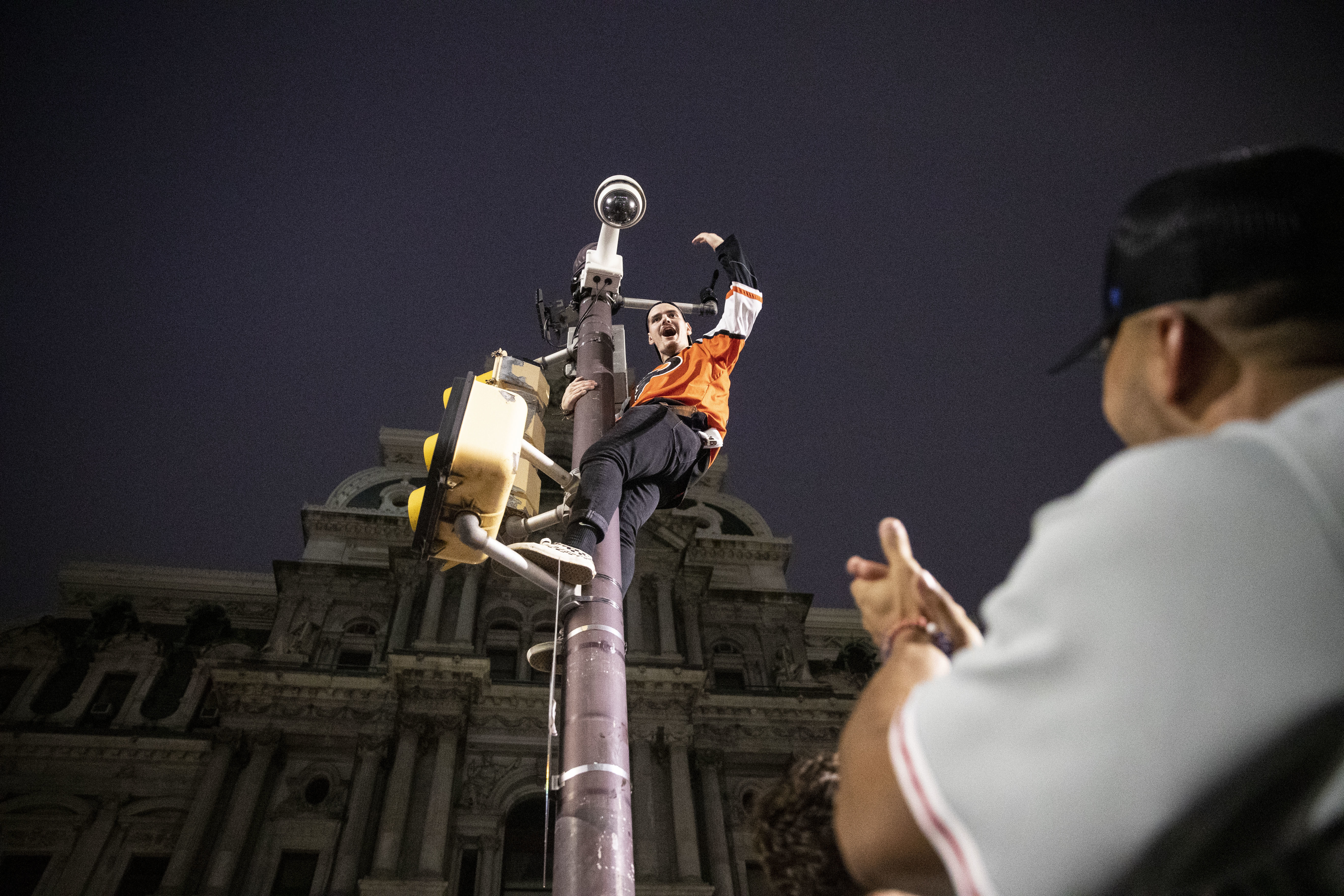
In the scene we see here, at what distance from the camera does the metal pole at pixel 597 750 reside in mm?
3336

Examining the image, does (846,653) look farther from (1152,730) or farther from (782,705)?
(1152,730)

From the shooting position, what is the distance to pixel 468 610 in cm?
2372

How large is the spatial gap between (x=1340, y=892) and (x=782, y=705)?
23689 mm

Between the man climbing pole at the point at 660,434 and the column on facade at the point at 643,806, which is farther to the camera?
the column on facade at the point at 643,806

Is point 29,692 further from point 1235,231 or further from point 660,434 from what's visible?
point 1235,231

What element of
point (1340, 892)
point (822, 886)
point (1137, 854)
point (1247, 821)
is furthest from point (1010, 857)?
point (822, 886)

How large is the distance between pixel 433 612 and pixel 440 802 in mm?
5852

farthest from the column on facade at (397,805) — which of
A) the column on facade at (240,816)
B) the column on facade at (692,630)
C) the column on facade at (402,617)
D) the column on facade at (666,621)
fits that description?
the column on facade at (692,630)

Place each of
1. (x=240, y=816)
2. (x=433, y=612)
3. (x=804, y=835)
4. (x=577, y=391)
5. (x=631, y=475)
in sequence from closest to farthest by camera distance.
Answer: (x=804, y=835), (x=631, y=475), (x=577, y=391), (x=240, y=816), (x=433, y=612)

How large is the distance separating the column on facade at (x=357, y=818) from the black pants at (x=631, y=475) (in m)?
17.3

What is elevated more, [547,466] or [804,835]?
[547,466]

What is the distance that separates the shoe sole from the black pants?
0.14m

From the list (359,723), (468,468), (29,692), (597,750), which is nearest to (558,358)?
(468,468)

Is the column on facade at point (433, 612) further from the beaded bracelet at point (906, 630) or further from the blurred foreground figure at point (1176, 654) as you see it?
the blurred foreground figure at point (1176, 654)
